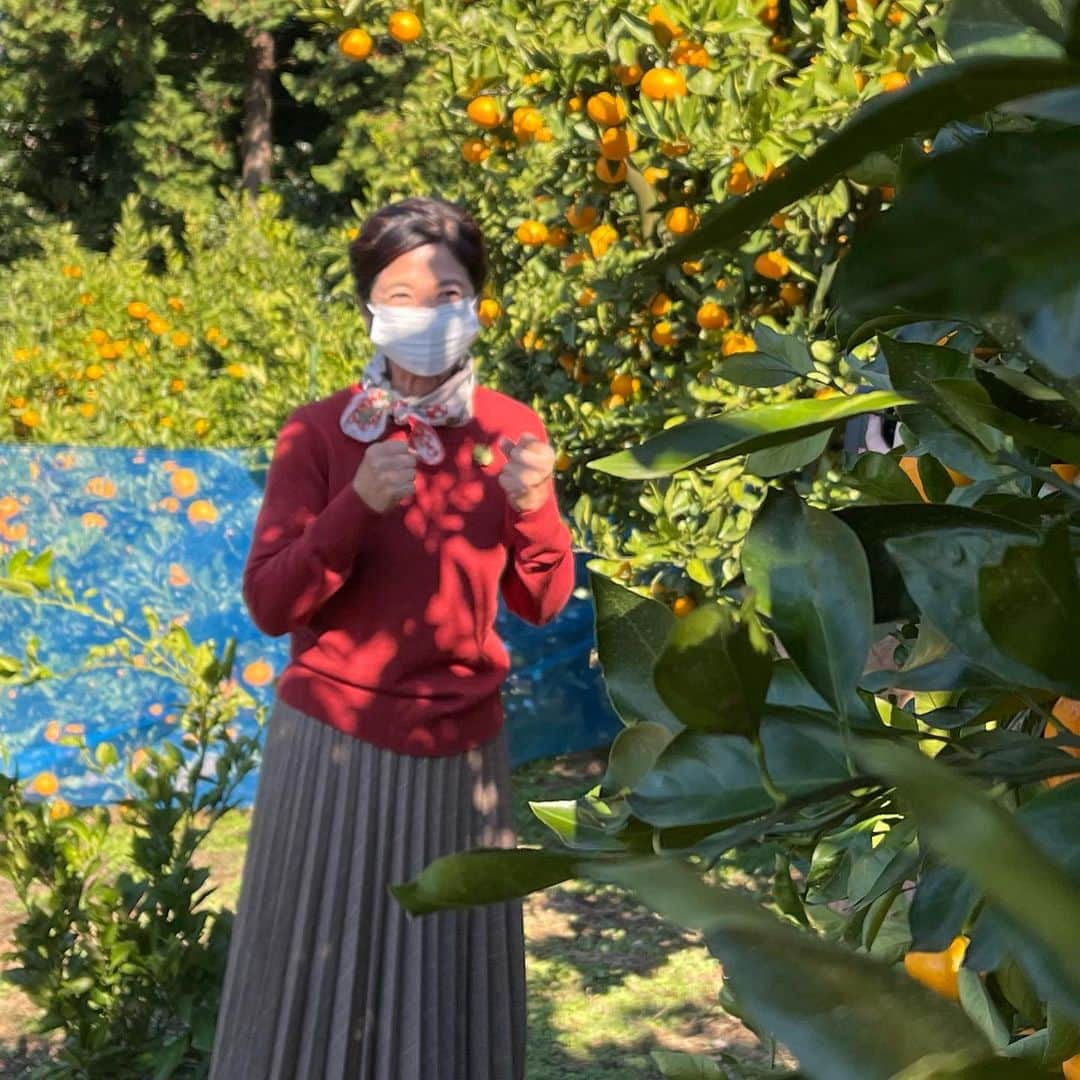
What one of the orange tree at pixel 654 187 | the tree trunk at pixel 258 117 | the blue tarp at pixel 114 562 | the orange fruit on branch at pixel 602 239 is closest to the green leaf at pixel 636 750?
the orange tree at pixel 654 187

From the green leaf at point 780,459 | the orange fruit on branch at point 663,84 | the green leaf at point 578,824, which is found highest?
the orange fruit on branch at point 663,84

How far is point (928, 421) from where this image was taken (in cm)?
44

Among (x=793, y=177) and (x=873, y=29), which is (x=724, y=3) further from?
(x=793, y=177)

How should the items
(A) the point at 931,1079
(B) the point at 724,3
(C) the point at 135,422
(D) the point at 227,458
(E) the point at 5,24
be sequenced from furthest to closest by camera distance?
(E) the point at 5,24 → (C) the point at 135,422 → (D) the point at 227,458 → (B) the point at 724,3 → (A) the point at 931,1079

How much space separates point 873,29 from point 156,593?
2420mm

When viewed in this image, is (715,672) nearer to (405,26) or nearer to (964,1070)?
(964,1070)

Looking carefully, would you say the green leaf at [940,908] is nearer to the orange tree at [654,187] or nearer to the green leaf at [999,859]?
the green leaf at [999,859]

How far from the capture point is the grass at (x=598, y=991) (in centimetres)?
268

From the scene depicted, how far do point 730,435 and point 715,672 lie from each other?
9cm

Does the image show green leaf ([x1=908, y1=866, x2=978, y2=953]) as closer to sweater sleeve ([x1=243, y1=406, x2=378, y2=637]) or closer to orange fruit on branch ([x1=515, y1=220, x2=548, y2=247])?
sweater sleeve ([x1=243, y1=406, x2=378, y2=637])

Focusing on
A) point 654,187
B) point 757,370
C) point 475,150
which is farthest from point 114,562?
point 757,370

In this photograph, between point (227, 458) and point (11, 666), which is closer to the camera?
point (11, 666)

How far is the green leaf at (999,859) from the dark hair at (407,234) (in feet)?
5.86

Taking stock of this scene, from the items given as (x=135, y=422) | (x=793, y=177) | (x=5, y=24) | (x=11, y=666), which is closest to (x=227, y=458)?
(x=135, y=422)
